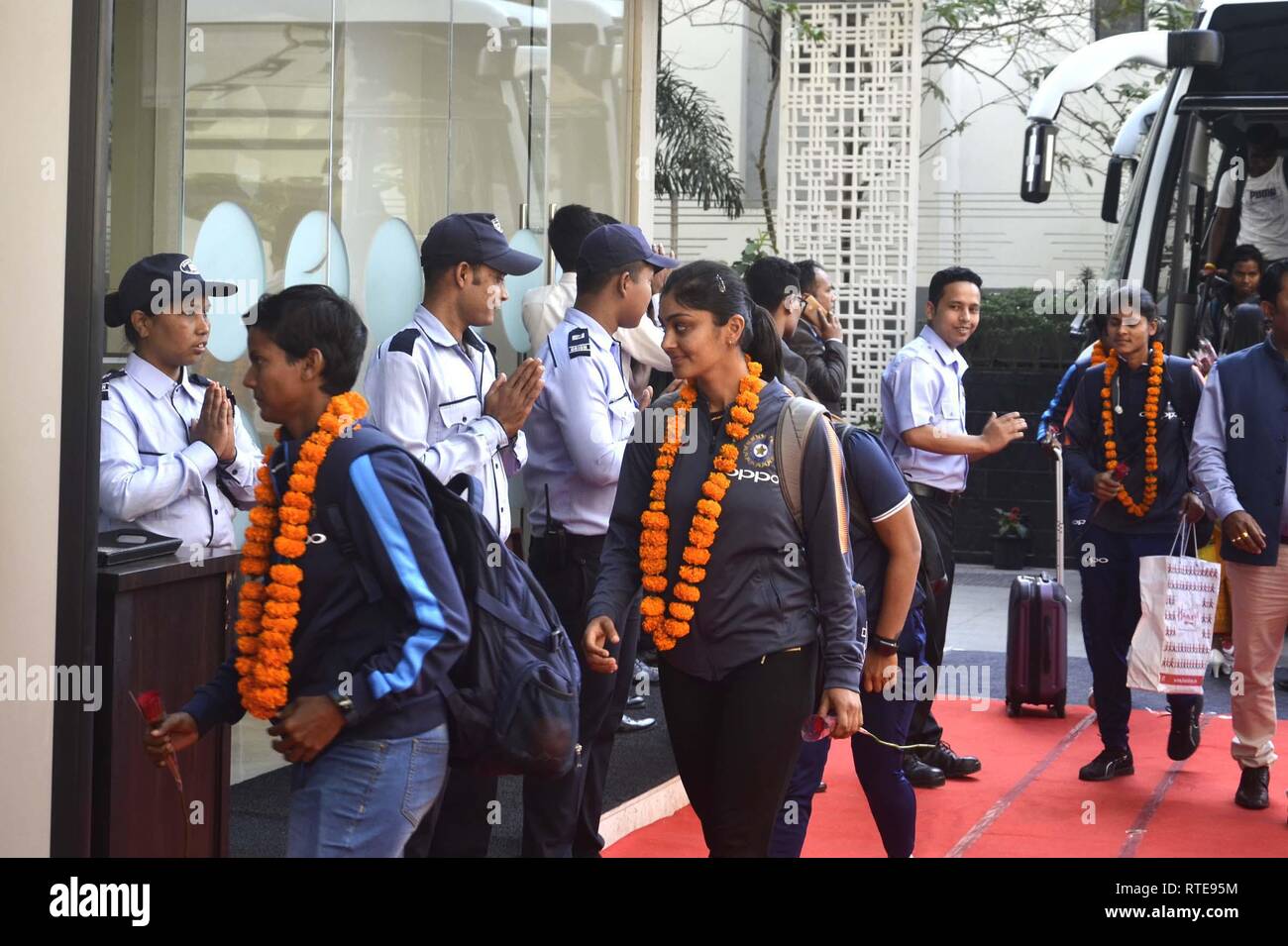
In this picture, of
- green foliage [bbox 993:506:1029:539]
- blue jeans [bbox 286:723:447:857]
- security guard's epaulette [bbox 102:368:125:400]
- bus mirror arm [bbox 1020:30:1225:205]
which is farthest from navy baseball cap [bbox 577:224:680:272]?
green foliage [bbox 993:506:1029:539]

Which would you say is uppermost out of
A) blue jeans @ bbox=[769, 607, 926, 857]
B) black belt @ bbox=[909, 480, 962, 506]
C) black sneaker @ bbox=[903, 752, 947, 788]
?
black belt @ bbox=[909, 480, 962, 506]

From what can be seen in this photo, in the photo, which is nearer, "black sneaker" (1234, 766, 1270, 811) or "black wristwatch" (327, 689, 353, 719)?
"black wristwatch" (327, 689, 353, 719)

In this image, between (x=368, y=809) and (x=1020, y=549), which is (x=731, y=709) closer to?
(x=368, y=809)

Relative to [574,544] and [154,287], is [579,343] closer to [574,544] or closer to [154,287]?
[574,544]

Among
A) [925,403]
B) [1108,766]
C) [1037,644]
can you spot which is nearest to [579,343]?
[925,403]

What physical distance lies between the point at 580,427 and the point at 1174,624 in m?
2.96

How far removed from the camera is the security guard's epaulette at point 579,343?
17.1 feet

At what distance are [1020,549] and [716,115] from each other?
5332 mm

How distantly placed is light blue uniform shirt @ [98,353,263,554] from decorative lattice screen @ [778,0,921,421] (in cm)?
900

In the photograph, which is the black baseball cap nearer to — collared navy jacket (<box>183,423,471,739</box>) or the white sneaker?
collared navy jacket (<box>183,423,471,739</box>)

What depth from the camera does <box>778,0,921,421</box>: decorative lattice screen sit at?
13.3 meters

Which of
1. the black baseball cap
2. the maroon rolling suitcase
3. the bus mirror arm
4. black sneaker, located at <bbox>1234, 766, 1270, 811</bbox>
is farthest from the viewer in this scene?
the bus mirror arm

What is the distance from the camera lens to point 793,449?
4031 mm

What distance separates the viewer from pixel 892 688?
4.93 metres
